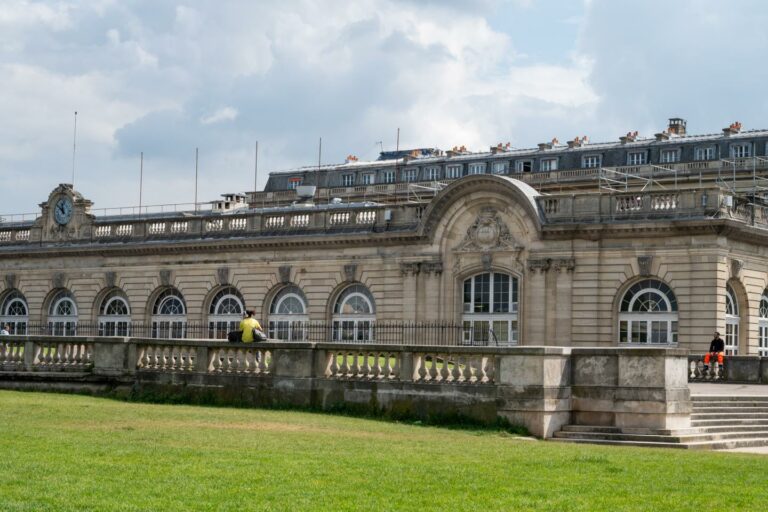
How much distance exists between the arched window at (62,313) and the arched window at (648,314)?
2491cm

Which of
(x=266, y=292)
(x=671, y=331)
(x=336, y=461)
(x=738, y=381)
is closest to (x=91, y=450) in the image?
(x=336, y=461)

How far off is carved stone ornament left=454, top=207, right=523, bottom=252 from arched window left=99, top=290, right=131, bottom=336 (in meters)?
16.7

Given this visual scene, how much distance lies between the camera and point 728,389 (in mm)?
33312

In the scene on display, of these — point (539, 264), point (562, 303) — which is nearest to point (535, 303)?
point (562, 303)

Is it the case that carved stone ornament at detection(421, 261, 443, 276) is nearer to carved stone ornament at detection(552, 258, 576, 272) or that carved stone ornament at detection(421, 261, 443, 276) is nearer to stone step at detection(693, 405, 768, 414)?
carved stone ornament at detection(552, 258, 576, 272)

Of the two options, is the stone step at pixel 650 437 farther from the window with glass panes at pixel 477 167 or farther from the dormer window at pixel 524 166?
the window with glass panes at pixel 477 167

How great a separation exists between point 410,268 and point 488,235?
344 centimetres

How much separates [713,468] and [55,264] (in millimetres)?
46787

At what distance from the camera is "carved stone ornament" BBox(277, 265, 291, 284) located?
179ft

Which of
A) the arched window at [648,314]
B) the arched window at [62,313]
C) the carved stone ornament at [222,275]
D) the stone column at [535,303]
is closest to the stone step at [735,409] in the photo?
the arched window at [648,314]

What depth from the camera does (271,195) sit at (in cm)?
9150

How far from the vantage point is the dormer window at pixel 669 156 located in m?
81.8

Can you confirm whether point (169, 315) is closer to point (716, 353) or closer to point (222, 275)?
point (222, 275)

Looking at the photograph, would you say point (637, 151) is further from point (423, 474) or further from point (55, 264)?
point (423, 474)
